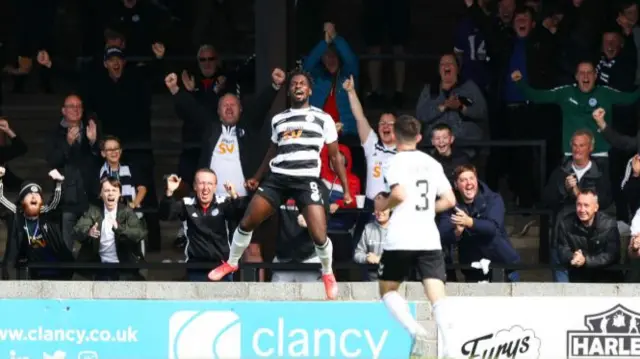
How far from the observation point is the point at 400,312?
1309 centimetres

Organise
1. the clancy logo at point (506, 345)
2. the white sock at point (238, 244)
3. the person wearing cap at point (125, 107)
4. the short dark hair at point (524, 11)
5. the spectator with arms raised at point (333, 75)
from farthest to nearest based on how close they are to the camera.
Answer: the person wearing cap at point (125, 107) < the short dark hair at point (524, 11) < the spectator with arms raised at point (333, 75) < the clancy logo at point (506, 345) < the white sock at point (238, 244)

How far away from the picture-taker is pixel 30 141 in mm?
19531

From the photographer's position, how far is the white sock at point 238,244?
1502 centimetres

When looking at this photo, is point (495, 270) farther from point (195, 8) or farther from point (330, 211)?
point (195, 8)

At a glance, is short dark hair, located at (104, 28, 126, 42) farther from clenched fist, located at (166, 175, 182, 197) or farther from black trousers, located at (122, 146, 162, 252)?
clenched fist, located at (166, 175, 182, 197)

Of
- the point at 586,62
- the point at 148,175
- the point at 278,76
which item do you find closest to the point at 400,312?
the point at 278,76

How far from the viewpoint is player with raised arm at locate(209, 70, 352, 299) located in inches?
581

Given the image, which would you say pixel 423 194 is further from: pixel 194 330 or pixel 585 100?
pixel 585 100

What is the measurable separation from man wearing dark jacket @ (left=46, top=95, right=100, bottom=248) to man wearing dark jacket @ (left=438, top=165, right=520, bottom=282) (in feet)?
10.3

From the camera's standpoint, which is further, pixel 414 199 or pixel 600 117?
pixel 600 117

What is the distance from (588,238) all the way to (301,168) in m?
2.40

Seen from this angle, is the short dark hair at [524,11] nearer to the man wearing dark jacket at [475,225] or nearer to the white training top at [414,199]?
the man wearing dark jacket at [475,225]

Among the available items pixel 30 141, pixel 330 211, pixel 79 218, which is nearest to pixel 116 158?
pixel 79 218

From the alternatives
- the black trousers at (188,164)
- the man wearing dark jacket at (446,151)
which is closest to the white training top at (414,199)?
the man wearing dark jacket at (446,151)
